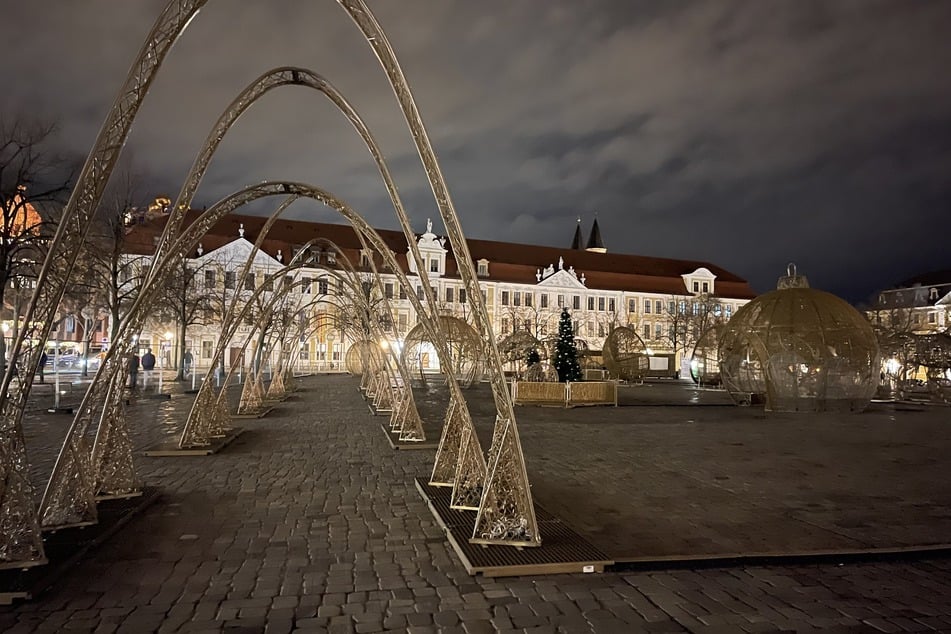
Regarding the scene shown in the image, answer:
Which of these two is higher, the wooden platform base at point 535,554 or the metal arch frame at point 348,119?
Answer: the metal arch frame at point 348,119

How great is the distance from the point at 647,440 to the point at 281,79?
11.0m

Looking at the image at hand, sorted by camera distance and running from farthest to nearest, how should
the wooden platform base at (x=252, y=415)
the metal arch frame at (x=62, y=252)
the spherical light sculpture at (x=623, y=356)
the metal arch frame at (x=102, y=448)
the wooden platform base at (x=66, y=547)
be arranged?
the spherical light sculpture at (x=623, y=356) < the wooden platform base at (x=252, y=415) < the metal arch frame at (x=102, y=448) < the metal arch frame at (x=62, y=252) < the wooden platform base at (x=66, y=547)

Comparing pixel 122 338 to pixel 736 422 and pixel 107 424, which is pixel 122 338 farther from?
pixel 736 422

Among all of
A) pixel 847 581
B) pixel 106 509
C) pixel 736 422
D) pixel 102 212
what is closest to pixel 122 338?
pixel 106 509

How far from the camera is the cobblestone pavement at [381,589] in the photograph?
462 cm

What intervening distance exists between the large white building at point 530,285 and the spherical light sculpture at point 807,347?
A: 38.3 metres

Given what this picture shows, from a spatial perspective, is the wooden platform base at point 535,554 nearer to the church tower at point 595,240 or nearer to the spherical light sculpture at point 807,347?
the spherical light sculpture at point 807,347

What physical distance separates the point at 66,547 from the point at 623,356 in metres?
38.6

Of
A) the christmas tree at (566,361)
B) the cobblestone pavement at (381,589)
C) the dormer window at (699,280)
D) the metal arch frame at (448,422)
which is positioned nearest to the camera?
the cobblestone pavement at (381,589)

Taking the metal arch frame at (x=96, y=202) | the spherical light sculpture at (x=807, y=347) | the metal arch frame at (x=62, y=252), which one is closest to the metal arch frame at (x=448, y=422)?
the metal arch frame at (x=96, y=202)

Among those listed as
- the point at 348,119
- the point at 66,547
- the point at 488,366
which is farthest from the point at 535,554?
the point at 348,119

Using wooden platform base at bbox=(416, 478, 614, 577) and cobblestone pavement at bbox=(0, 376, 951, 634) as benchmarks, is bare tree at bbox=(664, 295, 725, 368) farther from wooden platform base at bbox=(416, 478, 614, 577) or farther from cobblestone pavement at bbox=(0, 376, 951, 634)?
cobblestone pavement at bbox=(0, 376, 951, 634)

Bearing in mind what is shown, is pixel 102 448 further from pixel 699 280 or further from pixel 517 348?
pixel 699 280

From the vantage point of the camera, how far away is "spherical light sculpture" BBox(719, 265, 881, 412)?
22.5m
